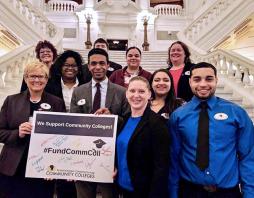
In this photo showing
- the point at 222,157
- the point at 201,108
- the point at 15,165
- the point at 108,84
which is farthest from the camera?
the point at 108,84

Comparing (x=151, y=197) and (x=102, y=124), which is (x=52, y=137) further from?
(x=151, y=197)

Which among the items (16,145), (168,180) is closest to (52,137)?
(16,145)

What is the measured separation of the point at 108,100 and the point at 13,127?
839 millimetres

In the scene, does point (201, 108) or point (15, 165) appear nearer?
point (201, 108)

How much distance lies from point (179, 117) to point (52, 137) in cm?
100

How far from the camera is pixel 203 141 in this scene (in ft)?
7.45

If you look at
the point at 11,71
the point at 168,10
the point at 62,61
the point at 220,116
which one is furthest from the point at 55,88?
the point at 168,10

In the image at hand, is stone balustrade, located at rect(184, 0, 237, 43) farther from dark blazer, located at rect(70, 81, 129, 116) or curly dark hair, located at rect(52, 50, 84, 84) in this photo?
dark blazer, located at rect(70, 81, 129, 116)

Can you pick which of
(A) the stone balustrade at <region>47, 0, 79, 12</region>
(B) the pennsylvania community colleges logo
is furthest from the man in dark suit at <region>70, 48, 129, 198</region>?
(A) the stone balustrade at <region>47, 0, 79, 12</region>

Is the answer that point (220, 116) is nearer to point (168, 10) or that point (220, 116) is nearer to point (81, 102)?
point (81, 102)

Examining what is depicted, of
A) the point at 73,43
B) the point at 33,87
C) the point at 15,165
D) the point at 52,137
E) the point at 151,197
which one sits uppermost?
the point at 73,43

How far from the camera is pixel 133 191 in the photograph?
239 cm

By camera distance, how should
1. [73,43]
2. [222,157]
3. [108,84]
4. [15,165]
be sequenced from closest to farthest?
1. [222,157]
2. [15,165]
3. [108,84]
4. [73,43]

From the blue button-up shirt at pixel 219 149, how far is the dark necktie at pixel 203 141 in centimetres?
2
